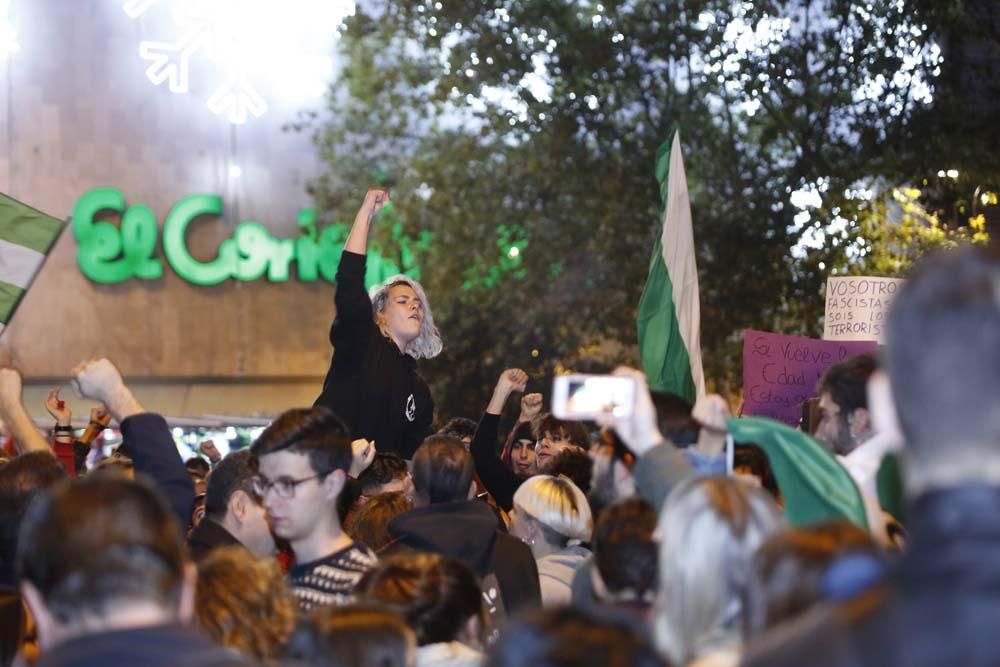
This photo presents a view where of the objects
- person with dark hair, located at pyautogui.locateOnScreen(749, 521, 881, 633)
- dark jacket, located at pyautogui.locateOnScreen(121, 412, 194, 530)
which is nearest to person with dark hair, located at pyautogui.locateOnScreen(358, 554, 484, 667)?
dark jacket, located at pyautogui.locateOnScreen(121, 412, 194, 530)

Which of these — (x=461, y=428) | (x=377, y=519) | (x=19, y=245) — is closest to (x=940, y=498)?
(x=377, y=519)

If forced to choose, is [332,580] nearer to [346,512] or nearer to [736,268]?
[346,512]

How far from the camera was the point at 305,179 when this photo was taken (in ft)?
64.0

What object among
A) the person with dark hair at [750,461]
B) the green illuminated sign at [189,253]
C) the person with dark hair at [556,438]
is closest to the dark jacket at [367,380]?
the person with dark hair at [556,438]

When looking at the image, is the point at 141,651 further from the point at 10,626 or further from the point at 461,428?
the point at 461,428

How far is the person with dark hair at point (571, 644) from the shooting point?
2047 millimetres

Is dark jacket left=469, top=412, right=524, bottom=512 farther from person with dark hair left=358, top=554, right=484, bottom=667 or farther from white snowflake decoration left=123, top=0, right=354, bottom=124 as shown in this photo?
white snowflake decoration left=123, top=0, right=354, bottom=124

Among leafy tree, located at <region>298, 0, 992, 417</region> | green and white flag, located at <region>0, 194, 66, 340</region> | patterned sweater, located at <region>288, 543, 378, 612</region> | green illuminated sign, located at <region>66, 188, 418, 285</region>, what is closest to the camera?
patterned sweater, located at <region>288, 543, 378, 612</region>

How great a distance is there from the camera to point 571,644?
2.06 m

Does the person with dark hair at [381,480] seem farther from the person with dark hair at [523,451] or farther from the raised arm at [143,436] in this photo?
the raised arm at [143,436]

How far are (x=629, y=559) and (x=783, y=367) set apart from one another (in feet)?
11.8

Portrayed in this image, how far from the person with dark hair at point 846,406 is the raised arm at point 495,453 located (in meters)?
2.62

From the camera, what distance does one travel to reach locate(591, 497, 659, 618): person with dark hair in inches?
140

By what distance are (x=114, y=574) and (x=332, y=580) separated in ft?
6.29
